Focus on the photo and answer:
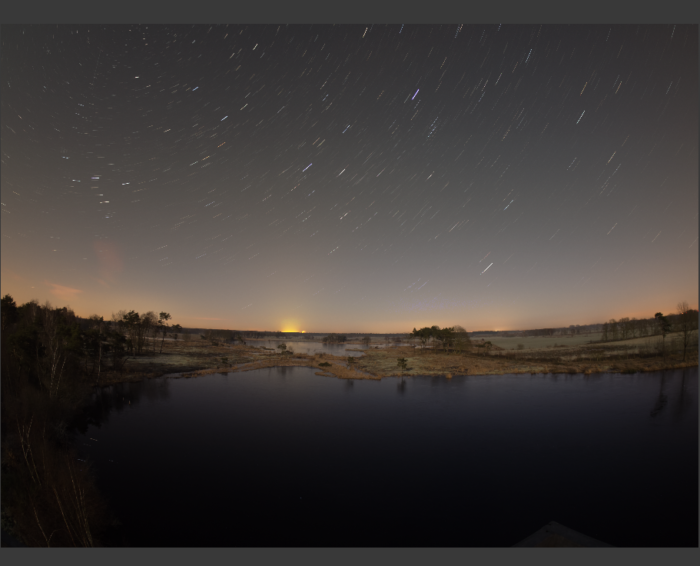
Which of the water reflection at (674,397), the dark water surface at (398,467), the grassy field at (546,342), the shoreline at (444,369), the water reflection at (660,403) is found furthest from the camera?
the grassy field at (546,342)

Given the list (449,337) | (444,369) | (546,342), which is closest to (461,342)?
(449,337)

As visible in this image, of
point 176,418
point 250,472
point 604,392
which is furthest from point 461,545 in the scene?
point 604,392

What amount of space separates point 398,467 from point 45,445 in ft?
60.7

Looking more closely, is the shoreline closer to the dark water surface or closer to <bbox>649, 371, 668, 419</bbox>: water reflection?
<bbox>649, 371, 668, 419</bbox>: water reflection

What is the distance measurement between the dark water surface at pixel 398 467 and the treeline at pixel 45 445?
5.40 ft

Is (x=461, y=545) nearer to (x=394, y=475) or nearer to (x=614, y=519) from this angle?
(x=394, y=475)

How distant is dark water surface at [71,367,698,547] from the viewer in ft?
43.6

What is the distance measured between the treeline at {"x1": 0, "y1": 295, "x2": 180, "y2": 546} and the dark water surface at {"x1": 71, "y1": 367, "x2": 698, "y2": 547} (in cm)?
165

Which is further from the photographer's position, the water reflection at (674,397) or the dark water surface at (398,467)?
the water reflection at (674,397)

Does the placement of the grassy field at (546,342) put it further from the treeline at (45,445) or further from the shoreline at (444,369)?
the treeline at (45,445)

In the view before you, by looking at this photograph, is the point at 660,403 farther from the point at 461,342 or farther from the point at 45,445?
the point at 461,342

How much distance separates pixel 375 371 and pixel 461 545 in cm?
4275

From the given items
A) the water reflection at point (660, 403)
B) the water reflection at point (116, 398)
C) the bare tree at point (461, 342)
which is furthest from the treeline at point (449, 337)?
the water reflection at point (116, 398)

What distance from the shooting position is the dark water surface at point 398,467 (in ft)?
43.6
